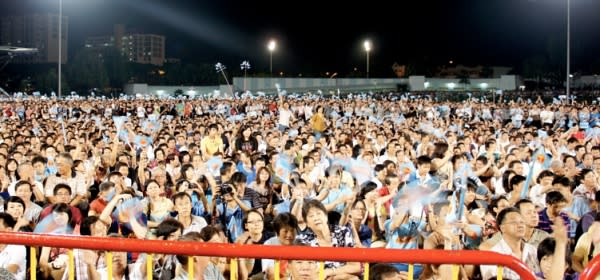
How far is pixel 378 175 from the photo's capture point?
28.6ft

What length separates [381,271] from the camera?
13.4ft

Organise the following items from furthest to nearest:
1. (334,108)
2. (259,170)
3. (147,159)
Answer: (334,108) < (147,159) < (259,170)

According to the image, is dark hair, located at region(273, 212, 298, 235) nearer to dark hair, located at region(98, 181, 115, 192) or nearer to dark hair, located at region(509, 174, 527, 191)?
dark hair, located at region(98, 181, 115, 192)

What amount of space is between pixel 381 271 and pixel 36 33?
368 feet

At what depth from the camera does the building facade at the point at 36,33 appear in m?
97.4

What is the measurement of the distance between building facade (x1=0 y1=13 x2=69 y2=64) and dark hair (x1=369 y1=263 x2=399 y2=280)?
318 feet

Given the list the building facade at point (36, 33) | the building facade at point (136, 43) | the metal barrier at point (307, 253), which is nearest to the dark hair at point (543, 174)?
the metal barrier at point (307, 253)

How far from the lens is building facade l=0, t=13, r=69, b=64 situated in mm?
97438

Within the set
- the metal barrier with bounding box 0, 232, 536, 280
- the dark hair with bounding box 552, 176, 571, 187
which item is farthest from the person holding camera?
the metal barrier with bounding box 0, 232, 536, 280

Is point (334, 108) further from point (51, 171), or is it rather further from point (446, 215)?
point (446, 215)

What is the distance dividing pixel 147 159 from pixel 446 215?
617 centimetres

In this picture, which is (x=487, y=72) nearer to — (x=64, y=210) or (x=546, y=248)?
(x=64, y=210)

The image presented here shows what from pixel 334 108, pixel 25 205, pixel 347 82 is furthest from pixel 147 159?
pixel 347 82

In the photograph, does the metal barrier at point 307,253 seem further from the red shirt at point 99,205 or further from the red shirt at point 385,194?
the red shirt at point 385,194
